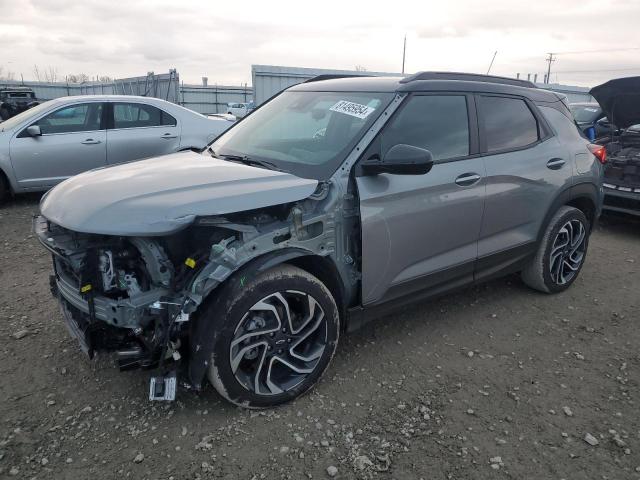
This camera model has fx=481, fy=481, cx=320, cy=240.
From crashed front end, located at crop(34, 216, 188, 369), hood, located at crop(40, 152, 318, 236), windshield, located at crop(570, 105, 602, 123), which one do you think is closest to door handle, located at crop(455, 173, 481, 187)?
hood, located at crop(40, 152, 318, 236)

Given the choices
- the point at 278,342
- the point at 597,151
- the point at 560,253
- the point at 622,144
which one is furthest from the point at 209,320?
the point at 622,144

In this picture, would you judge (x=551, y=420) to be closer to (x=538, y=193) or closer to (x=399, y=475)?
(x=399, y=475)

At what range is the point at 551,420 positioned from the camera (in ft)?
8.81

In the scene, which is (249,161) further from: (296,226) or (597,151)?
(597,151)

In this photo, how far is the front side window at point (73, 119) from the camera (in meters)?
6.85

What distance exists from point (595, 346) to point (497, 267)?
88 cm

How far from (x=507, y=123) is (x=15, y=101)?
1490cm

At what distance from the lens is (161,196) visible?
95.0 inches

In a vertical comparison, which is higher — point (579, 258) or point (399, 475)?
point (579, 258)

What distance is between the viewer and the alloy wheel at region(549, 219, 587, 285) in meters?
4.24

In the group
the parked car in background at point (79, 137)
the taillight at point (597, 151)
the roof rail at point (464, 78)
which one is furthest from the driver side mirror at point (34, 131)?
the taillight at point (597, 151)

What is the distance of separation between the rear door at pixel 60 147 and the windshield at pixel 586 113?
8137 mm

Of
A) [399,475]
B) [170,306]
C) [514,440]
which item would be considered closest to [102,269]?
[170,306]

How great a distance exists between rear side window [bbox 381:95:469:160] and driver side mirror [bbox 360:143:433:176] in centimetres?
21
